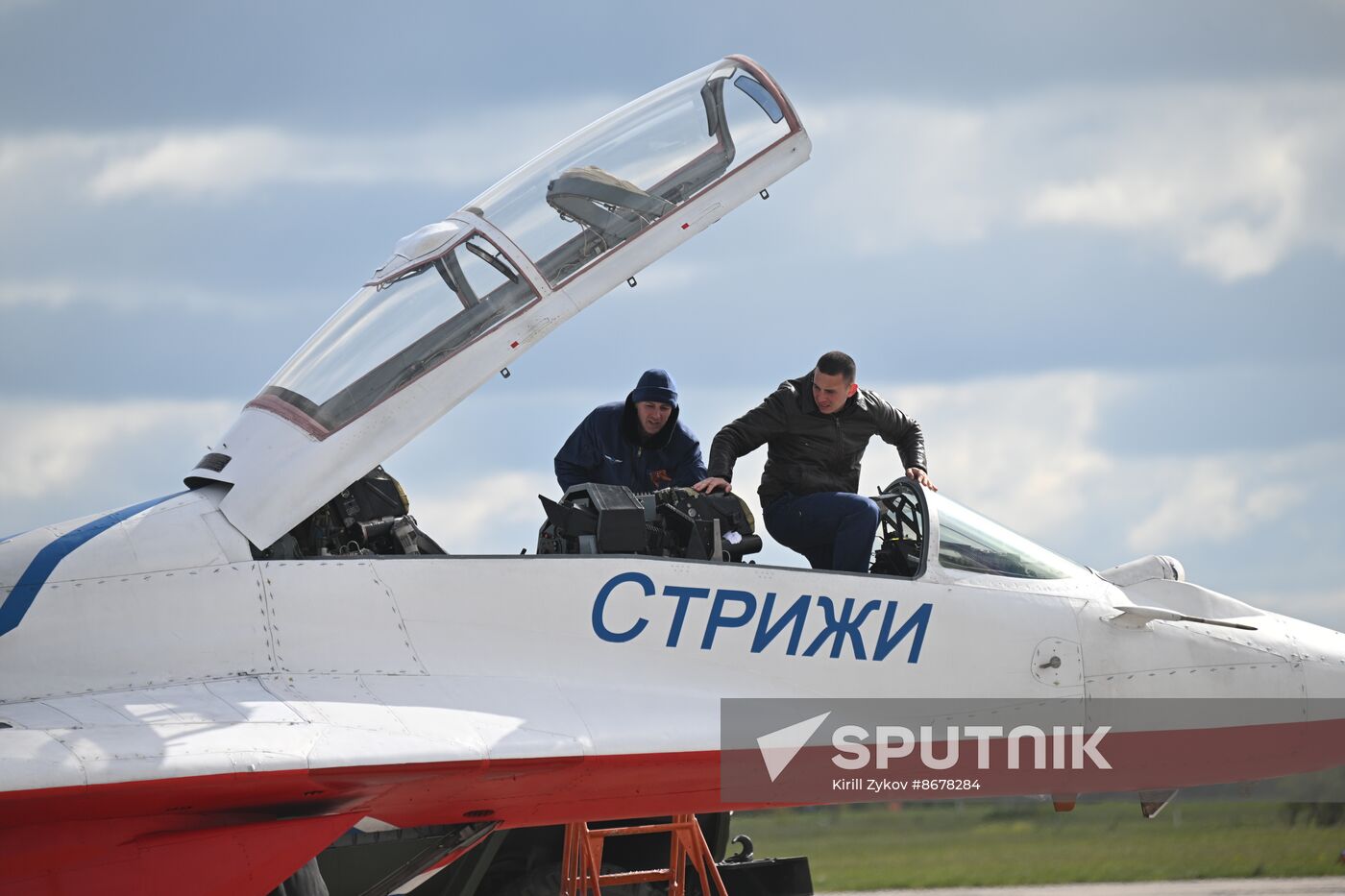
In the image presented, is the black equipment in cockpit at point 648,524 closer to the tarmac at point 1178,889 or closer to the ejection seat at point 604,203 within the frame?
the ejection seat at point 604,203

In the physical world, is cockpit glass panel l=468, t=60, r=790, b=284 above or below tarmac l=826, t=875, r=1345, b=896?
above

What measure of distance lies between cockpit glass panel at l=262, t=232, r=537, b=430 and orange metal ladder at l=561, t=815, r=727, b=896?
2.35 m

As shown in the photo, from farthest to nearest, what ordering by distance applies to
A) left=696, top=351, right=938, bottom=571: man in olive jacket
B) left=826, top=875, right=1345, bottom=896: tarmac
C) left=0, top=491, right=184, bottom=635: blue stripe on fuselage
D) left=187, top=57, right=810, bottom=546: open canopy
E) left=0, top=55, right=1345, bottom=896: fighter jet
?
left=826, top=875, right=1345, bottom=896: tarmac
left=696, top=351, right=938, bottom=571: man in olive jacket
left=187, top=57, right=810, bottom=546: open canopy
left=0, top=491, right=184, bottom=635: blue stripe on fuselage
left=0, top=55, right=1345, bottom=896: fighter jet

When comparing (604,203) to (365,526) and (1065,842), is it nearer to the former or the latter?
(365,526)

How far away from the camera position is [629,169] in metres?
7.15

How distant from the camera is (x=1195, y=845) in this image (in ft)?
47.7

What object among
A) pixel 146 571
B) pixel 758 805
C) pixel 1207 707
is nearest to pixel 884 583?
pixel 758 805

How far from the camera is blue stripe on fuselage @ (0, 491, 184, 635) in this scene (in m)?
5.84

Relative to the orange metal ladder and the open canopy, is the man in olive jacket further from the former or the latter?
the orange metal ladder

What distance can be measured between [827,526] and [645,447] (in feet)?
4.61

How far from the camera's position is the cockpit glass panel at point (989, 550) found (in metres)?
6.97

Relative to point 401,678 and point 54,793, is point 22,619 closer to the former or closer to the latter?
point 54,793

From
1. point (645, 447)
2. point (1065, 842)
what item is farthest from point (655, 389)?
point (1065, 842)

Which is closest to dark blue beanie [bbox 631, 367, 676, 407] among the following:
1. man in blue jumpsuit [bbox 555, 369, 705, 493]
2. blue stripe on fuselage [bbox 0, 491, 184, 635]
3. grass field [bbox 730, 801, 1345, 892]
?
man in blue jumpsuit [bbox 555, 369, 705, 493]
